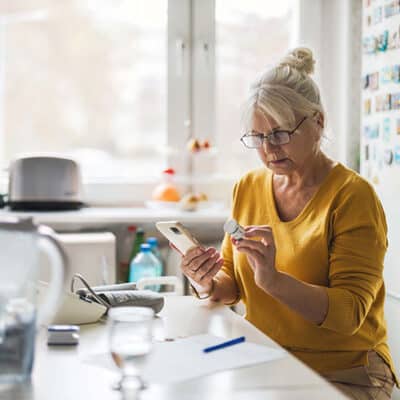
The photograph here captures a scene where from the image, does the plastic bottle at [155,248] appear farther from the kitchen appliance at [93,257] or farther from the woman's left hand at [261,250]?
the woman's left hand at [261,250]

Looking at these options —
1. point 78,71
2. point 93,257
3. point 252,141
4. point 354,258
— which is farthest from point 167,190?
point 354,258

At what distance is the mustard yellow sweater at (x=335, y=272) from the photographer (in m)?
1.65

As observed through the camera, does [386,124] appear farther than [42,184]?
No

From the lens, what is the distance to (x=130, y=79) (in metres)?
3.16

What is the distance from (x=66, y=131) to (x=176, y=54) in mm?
565

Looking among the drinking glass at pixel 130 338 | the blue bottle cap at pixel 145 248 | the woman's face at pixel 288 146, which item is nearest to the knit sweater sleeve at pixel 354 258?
the woman's face at pixel 288 146

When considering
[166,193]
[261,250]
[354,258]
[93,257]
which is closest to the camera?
[261,250]

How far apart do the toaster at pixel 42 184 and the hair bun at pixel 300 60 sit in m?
1.28

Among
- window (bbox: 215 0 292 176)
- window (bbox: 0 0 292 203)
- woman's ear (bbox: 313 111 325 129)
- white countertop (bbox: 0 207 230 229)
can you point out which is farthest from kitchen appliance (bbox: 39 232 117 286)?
woman's ear (bbox: 313 111 325 129)

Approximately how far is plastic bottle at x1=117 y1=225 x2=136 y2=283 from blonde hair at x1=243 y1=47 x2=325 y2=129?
1.22 m

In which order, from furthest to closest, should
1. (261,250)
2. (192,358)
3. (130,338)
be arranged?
(261,250), (192,358), (130,338)

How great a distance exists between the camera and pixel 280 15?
319 cm

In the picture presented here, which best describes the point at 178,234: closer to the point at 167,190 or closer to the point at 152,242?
the point at 152,242

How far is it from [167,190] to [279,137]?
129 centimetres
